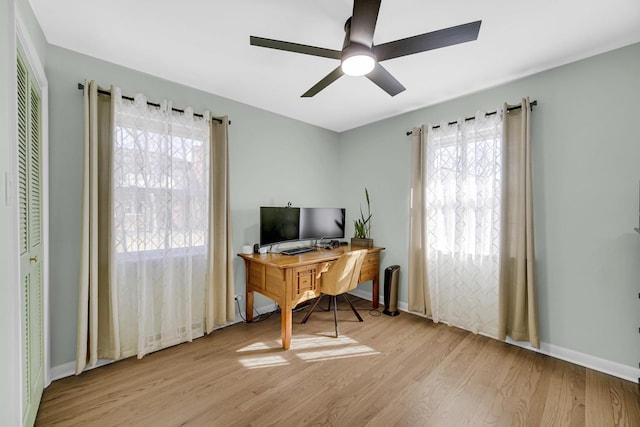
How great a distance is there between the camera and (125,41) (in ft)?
6.45

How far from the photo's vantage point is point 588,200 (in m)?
2.14

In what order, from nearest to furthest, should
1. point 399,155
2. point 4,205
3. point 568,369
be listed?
point 4,205 < point 568,369 < point 399,155

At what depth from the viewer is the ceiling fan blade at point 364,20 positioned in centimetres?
127

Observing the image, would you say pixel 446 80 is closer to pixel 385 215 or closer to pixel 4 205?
pixel 385 215

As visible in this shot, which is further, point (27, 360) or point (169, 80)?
point (169, 80)

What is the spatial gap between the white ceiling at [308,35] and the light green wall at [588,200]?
22cm

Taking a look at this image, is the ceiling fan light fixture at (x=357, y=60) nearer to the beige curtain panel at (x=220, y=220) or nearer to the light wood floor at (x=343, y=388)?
the beige curtain panel at (x=220, y=220)

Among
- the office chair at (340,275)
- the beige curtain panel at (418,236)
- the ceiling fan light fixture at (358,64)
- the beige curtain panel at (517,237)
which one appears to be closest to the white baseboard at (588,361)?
the beige curtain panel at (517,237)

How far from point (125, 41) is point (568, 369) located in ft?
14.0

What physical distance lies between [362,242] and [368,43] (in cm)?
256

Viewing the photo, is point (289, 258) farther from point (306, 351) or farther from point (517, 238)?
point (517, 238)

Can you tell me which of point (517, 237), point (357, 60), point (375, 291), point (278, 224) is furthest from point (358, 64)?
point (375, 291)

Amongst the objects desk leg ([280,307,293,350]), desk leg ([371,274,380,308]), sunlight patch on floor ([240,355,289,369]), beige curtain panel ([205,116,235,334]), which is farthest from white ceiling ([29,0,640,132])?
sunlight patch on floor ([240,355,289,369])

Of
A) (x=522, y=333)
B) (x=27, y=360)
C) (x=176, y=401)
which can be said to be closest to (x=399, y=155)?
(x=522, y=333)
